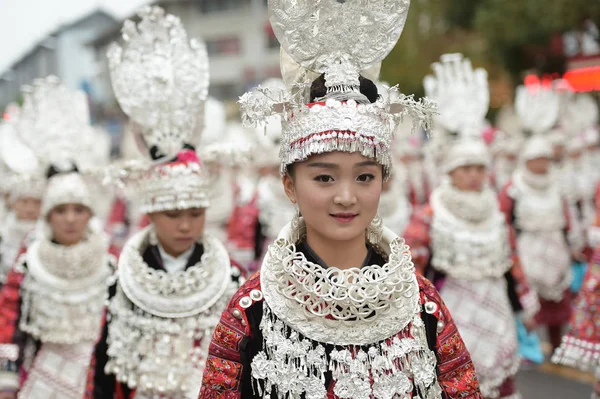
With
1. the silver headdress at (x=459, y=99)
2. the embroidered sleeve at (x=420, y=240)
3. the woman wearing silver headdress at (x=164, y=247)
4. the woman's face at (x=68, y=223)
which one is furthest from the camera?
the silver headdress at (x=459, y=99)

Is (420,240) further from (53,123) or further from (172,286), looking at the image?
(53,123)

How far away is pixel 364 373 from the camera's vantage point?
278 cm

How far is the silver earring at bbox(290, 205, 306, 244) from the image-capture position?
3111mm

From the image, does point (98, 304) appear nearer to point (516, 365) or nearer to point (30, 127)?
point (30, 127)

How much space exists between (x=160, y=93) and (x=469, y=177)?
9.20 feet

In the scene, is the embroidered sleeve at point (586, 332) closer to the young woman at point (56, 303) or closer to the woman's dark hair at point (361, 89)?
the woman's dark hair at point (361, 89)

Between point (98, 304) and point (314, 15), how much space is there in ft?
10.6

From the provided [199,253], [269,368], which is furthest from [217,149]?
[269,368]

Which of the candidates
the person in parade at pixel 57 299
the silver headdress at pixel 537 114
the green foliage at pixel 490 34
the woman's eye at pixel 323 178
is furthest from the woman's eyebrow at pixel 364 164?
the green foliage at pixel 490 34

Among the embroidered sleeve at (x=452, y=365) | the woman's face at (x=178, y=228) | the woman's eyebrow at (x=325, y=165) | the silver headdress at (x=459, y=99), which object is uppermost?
the silver headdress at (x=459, y=99)

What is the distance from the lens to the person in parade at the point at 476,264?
19.3ft

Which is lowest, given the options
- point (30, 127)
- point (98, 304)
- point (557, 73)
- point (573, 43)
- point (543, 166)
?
point (98, 304)

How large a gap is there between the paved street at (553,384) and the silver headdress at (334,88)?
17.8 feet

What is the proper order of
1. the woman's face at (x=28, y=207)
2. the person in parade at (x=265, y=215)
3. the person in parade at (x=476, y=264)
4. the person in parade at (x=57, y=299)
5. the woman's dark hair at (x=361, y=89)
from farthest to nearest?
the person in parade at (x=265, y=215) → the woman's face at (x=28, y=207) → the person in parade at (x=476, y=264) → the person in parade at (x=57, y=299) → the woman's dark hair at (x=361, y=89)
